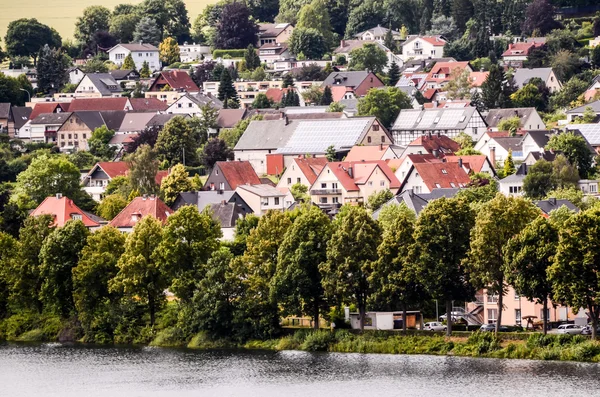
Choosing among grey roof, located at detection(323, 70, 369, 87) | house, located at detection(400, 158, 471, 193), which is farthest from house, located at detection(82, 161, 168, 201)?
grey roof, located at detection(323, 70, 369, 87)

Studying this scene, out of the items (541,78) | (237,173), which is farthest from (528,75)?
(237,173)

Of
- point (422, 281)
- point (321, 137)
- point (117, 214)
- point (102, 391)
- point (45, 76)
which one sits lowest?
point (102, 391)

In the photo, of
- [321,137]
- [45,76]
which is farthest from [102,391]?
[45,76]

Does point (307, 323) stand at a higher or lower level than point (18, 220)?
lower

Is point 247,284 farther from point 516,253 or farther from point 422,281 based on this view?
point 516,253

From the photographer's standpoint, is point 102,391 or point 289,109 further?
point 289,109

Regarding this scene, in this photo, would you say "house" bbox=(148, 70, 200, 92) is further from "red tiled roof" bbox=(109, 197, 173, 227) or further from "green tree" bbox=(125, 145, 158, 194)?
"red tiled roof" bbox=(109, 197, 173, 227)

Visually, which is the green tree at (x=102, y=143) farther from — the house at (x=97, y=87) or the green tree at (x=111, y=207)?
the green tree at (x=111, y=207)
